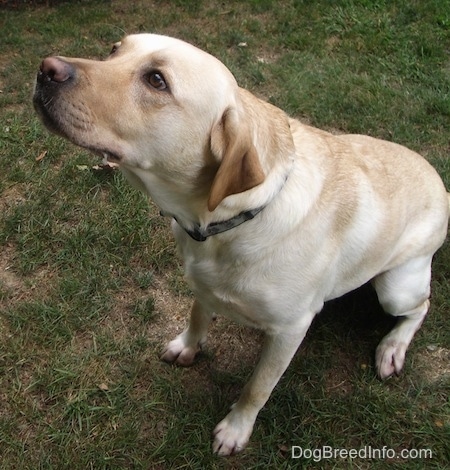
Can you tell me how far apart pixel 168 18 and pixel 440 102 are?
2779mm

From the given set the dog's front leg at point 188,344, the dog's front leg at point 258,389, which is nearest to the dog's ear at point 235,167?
the dog's front leg at point 258,389

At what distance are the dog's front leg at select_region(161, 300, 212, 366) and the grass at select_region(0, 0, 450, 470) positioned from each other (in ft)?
0.24

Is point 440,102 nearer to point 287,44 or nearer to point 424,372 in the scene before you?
point 287,44

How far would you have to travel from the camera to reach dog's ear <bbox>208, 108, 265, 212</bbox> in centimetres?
189

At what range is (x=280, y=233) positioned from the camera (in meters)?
2.21

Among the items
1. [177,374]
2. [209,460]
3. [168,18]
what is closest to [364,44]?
[168,18]

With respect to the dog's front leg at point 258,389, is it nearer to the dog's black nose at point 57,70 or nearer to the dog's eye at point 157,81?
the dog's eye at point 157,81

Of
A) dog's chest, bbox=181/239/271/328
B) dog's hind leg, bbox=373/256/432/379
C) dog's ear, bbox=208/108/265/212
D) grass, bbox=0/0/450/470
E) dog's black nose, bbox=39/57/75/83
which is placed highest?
dog's black nose, bbox=39/57/75/83

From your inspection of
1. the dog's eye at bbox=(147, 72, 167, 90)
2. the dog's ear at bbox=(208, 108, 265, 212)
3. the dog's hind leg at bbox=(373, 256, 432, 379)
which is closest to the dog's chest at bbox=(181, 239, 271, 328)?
the dog's ear at bbox=(208, 108, 265, 212)

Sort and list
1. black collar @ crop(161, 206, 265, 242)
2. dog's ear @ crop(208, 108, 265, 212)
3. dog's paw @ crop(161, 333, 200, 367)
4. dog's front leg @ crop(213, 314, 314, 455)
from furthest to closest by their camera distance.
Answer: dog's paw @ crop(161, 333, 200, 367) → dog's front leg @ crop(213, 314, 314, 455) → black collar @ crop(161, 206, 265, 242) → dog's ear @ crop(208, 108, 265, 212)

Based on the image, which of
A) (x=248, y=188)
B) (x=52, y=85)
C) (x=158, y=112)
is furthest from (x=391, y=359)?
(x=52, y=85)

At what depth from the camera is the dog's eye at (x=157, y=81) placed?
1.93 m

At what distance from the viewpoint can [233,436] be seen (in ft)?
9.12

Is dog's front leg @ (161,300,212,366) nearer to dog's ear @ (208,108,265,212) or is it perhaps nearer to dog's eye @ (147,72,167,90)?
dog's ear @ (208,108,265,212)
